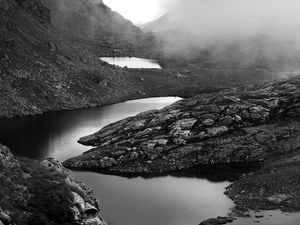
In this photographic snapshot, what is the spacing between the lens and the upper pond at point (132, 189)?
6538cm

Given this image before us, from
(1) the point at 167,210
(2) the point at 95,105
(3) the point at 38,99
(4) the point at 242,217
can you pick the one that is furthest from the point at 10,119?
(4) the point at 242,217

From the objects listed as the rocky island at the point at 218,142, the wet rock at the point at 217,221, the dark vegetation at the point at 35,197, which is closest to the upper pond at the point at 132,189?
the wet rock at the point at 217,221

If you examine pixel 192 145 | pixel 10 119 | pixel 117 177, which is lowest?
pixel 117 177

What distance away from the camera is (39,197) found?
51312 mm

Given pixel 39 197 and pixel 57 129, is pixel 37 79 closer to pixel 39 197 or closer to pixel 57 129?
pixel 57 129

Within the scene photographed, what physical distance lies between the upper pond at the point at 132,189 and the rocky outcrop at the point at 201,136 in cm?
621

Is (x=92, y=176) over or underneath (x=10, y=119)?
underneath

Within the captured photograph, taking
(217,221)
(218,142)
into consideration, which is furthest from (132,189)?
(218,142)

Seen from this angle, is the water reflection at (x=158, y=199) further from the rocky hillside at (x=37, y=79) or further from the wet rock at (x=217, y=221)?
the rocky hillside at (x=37, y=79)

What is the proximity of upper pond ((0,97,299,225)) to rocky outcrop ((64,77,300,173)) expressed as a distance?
244 inches

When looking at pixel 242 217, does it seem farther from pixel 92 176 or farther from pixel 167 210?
pixel 92 176

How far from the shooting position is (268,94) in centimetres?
12419

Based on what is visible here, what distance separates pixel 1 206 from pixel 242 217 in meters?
34.2

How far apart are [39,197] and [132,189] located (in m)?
29.7
